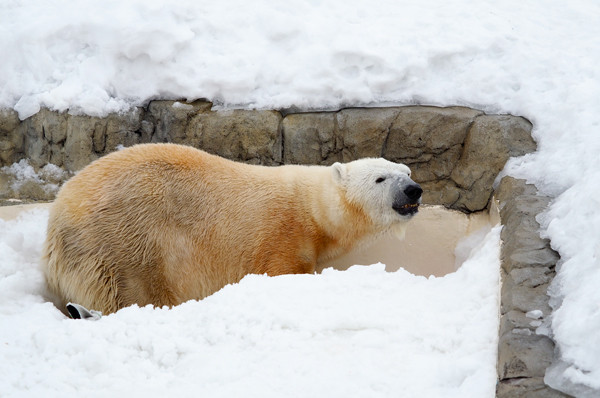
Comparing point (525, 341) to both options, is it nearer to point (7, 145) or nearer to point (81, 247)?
point (81, 247)

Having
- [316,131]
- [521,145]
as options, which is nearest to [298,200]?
[316,131]

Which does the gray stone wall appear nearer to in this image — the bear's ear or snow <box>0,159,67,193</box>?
snow <box>0,159,67,193</box>

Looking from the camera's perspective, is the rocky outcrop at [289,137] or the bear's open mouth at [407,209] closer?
the bear's open mouth at [407,209]

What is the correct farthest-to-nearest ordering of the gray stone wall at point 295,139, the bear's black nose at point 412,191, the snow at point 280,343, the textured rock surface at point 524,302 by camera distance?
1. the gray stone wall at point 295,139
2. the bear's black nose at point 412,191
3. the snow at point 280,343
4. the textured rock surface at point 524,302

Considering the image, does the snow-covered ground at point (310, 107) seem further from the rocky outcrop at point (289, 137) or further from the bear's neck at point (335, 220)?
the bear's neck at point (335, 220)

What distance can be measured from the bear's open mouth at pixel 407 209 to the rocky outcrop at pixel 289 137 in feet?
2.49

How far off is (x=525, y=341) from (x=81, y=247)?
10.00 ft

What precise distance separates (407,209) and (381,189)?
267 millimetres

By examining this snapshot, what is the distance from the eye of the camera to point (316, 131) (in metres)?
Answer: 5.97

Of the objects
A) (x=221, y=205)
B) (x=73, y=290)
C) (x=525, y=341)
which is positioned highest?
(x=525, y=341)

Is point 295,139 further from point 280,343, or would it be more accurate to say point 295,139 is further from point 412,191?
point 280,343

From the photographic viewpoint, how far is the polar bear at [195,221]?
4621mm

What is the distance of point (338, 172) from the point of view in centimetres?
528

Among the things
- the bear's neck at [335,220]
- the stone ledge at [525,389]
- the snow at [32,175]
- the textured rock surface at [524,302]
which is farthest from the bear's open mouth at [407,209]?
the snow at [32,175]
